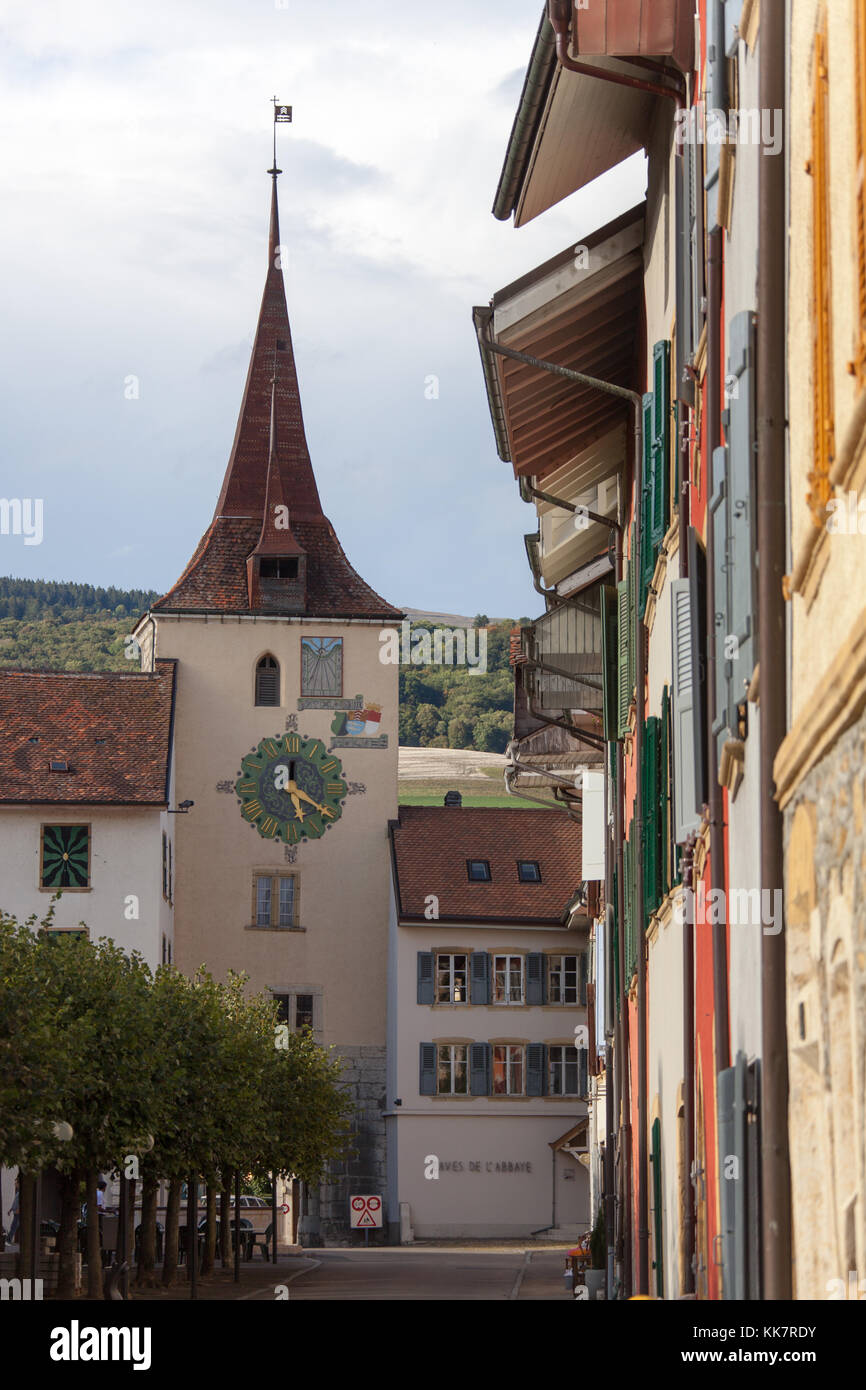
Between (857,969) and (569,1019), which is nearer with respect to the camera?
(857,969)

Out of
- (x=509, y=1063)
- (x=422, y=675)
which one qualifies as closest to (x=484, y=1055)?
(x=509, y=1063)

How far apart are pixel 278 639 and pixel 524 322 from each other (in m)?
45.0

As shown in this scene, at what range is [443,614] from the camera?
156625mm

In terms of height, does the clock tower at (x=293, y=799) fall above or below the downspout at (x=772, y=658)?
above

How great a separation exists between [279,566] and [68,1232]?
35.1 metres

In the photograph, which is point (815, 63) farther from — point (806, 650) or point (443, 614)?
point (443, 614)

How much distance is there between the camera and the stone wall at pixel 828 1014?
19.2 ft

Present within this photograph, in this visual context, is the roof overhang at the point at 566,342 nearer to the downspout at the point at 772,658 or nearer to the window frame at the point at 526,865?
the downspout at the point at 772,658

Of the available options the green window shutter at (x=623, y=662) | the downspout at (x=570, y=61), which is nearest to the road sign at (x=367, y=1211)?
the green window shutter at (x=623, y=662)

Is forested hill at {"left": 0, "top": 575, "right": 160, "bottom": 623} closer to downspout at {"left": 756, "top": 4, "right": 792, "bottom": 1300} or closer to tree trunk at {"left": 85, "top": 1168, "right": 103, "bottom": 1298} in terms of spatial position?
tree trunk at {"left": 85, "top": 1168, "right": 103, "bottom": 1298}

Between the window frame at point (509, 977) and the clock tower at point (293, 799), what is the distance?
12.0ft

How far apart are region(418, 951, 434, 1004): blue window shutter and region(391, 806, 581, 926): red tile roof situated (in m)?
1.05

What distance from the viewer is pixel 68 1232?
2941cm
